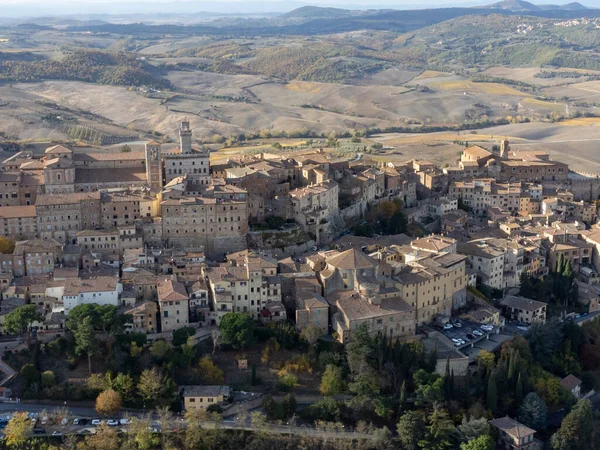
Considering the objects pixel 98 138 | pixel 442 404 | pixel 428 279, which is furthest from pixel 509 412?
pixel 98 138

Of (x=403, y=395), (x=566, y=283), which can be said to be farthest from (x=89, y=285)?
(x=566, y=283)

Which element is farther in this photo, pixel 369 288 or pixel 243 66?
pixel 243 66

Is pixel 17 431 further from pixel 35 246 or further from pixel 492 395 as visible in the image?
pixel 492 395

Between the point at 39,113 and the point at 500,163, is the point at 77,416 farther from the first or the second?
the point at 39,113

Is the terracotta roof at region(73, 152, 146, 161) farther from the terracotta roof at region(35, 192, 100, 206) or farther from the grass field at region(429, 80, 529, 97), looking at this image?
the grass field at region(429, 80, 529, 97)

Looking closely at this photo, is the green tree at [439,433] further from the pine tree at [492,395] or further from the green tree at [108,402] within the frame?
the green tree at [108,402]
